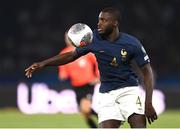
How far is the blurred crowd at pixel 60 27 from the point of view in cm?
2080

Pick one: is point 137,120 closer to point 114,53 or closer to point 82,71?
point 114,53

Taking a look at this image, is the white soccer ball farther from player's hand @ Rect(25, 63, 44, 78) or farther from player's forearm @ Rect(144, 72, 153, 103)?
player's forearm @ Rect(144, 72, 153, 103)

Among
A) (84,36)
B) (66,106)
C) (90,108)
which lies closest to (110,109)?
(84,36)

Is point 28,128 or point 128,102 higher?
point 28,128

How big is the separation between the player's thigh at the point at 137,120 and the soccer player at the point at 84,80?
5.03 meters

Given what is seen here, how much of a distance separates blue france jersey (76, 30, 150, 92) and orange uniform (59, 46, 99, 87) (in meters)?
5.53

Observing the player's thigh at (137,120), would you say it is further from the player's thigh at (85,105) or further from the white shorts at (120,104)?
the player's thigh at (85,105)

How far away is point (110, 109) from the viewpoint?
9945 millimetres

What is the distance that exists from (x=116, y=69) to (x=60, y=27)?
11044 millimetres

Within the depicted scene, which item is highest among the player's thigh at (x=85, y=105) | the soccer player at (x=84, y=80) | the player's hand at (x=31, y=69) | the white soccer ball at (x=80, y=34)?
the soccer player at (x=84, y=80)

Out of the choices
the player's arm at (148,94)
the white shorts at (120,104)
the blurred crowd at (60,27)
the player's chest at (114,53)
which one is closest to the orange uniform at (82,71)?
the blurred crowd at (60,27)

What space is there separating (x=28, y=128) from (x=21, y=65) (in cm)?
513

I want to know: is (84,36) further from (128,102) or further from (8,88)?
(8,88)

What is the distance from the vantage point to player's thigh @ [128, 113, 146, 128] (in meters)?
9.77
